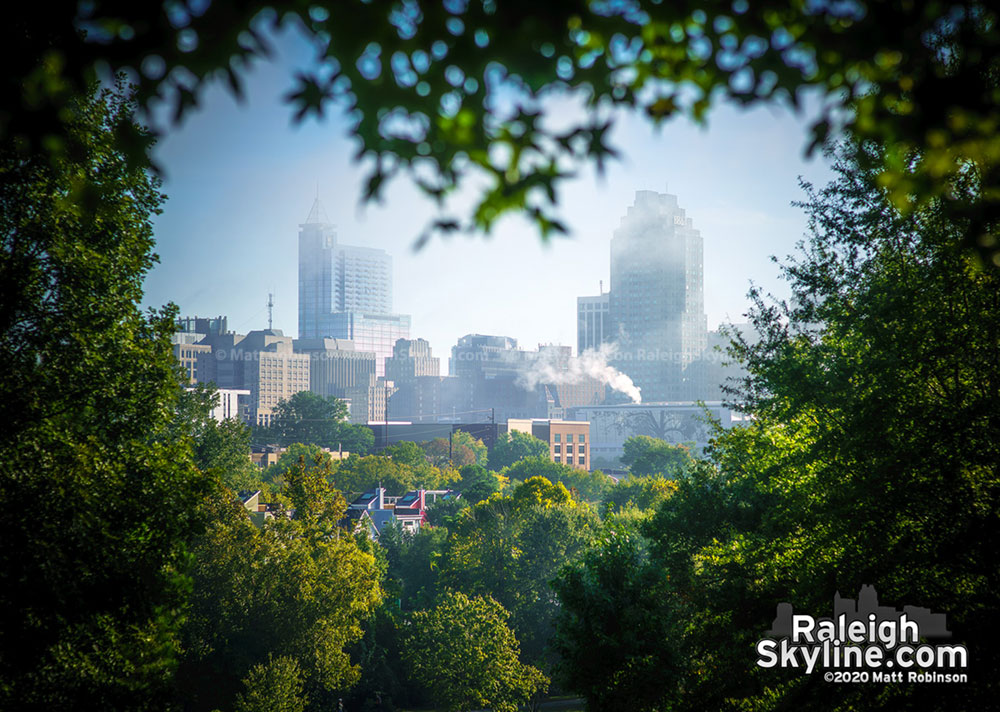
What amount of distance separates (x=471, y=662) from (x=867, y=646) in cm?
2714

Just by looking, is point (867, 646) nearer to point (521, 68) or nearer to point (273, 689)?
point (521, 68)

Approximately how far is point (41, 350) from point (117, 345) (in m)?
1.25

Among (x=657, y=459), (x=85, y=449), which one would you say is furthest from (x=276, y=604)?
(x=657, y=459)

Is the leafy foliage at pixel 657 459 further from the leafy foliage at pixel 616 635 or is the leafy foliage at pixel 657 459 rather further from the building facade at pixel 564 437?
the leafy foliage at pixel 616 635

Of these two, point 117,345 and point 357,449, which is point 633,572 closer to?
point 117,345

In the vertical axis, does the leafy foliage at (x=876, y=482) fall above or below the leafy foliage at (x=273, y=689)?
above

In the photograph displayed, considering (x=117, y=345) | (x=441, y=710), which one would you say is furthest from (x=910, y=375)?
(x=441, y=710)

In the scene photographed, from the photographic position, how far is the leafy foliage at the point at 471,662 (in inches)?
1431

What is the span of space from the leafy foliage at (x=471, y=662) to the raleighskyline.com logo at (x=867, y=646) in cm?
2393

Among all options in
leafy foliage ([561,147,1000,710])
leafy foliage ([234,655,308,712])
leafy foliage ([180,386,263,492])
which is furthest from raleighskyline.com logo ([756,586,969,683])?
leafy foliage ([180,386,263,492])


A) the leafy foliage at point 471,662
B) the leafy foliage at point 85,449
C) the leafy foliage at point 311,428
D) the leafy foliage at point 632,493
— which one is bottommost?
the leafy foliage at point 471,662

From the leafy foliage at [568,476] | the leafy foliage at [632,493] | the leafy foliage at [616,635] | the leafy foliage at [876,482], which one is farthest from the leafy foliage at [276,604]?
the leafy foliage at [568,476]

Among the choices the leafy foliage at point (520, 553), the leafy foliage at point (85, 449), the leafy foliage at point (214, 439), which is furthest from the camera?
the leafy foliage at point (214, 439)

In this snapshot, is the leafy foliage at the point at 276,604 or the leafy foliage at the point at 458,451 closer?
the leafy foliage at the point at 276,604
